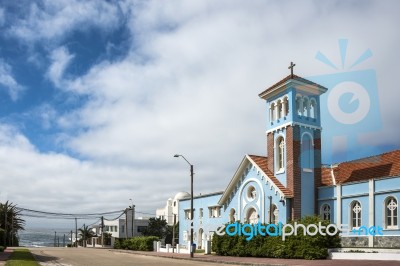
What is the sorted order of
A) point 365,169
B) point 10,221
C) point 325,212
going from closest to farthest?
point 325,212
point 365,169
point 10,221

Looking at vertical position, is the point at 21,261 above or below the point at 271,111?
below

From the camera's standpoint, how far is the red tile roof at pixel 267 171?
37750 mm

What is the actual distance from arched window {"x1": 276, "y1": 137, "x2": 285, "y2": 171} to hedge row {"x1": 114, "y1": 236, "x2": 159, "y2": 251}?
1867 cm

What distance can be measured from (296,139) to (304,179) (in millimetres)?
3213

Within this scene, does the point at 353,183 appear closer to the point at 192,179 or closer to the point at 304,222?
the point at 304,222

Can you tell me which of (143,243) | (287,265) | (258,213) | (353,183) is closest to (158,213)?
(143,243)

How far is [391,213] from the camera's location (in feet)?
103

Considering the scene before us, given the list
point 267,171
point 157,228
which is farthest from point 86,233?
point 267,171

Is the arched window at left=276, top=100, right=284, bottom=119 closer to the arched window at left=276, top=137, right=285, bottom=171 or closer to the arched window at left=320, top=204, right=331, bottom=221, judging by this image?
the arched window at left=276, top=137, right=285, bottom=171

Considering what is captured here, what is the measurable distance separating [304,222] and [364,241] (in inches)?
195

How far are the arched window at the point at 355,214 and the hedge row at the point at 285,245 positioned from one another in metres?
4.14

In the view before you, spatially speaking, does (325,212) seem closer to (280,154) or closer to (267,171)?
(267,171)

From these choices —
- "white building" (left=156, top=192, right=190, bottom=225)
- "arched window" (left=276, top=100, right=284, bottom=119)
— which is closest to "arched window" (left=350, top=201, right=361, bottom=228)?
"arched window" (left=276, top=100, right=284, bottom=119)

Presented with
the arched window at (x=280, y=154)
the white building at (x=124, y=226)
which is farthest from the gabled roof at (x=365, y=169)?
the white building at (x=124, y=226)
